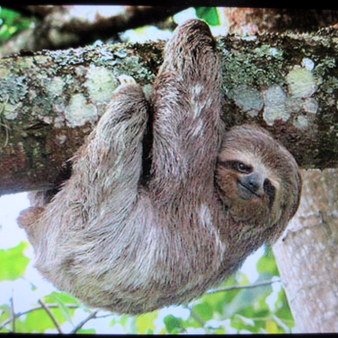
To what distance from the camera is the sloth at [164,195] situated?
333 cm

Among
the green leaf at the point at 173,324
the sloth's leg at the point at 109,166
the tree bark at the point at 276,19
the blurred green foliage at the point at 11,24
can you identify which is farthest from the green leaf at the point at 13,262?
the tree bark at the point at 276,19

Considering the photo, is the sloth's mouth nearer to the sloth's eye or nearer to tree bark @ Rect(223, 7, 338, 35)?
the sloth's eye

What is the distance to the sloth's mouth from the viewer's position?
3.51 meters

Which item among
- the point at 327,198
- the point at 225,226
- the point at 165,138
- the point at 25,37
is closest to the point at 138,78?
the point at 165,138

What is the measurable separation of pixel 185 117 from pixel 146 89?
0.25 m

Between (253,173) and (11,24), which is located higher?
(11,24)

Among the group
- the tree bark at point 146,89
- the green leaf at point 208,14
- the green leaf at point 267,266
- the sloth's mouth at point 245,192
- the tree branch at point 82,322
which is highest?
the green leaf at point 208,14

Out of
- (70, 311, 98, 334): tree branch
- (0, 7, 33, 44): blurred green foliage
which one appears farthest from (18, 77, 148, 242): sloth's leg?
(0, 7, 33, 44): blurred green foliage

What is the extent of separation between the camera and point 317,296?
13.6ft

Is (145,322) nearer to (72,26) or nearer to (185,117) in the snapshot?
(185,117)

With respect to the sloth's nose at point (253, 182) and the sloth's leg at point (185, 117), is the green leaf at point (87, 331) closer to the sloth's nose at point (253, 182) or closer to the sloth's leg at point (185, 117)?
the sloth's leg at point (185, 117)

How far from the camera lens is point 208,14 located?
4.48 meters

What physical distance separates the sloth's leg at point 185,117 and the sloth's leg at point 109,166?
0.32ft

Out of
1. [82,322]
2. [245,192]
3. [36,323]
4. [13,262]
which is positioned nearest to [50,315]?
[82,322]
